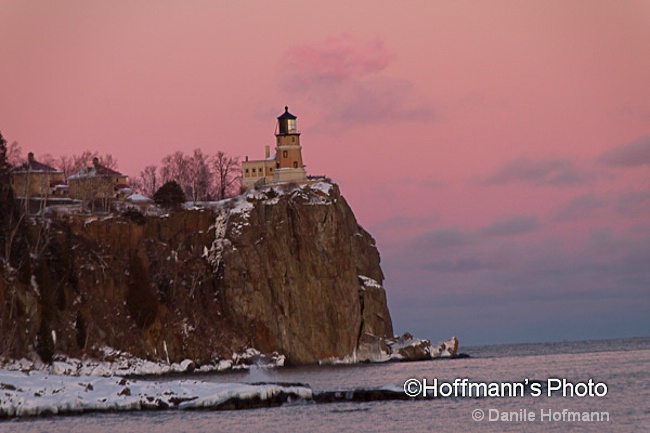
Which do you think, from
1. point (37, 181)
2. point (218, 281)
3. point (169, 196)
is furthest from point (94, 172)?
point (218, 281)

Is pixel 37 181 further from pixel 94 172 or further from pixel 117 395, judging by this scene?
pixel 117 395

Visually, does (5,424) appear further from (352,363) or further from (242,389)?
(352,363)

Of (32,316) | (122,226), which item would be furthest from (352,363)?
(32,316)

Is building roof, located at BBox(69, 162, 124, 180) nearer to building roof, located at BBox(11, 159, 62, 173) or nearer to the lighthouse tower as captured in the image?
building roof, located at BBox(11, 159, 62, 173)

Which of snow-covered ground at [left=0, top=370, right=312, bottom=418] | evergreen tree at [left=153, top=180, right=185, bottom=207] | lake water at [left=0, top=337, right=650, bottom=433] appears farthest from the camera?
evergreen tree at [left=153, top=180, right=185, bottom=207]

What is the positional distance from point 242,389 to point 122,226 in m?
68.2

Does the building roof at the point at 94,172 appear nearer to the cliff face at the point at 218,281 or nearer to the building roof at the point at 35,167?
the building roof at the point at 35,167

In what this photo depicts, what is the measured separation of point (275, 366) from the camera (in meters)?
126

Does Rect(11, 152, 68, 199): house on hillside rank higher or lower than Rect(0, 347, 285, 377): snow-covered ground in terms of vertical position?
higher

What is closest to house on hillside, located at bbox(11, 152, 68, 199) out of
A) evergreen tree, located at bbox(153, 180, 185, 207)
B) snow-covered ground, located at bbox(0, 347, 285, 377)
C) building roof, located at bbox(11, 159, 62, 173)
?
building roof, located at bbox(11, 159, 62, 173)

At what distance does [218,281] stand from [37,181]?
25.3 metres

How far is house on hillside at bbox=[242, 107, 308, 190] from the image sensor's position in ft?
484

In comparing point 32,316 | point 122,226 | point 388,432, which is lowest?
point 388,432

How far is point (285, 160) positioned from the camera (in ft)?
487
